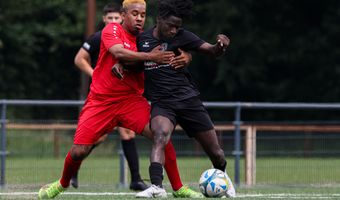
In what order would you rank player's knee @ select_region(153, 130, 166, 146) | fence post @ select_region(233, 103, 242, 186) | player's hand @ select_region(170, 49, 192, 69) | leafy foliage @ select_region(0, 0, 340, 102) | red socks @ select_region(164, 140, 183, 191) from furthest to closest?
leafy foliage @ select_region(0, 0, 340, 102) → fence post @ select_region(233, 103, 242, 186) → red socks @ select_region(164, 140, 183, 191) → player's hand @ select_region(170, 49, 192, 69) → player's knee @ select_region(153, 130, 166, 146)

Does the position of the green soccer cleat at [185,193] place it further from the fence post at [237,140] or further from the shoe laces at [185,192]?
the fence post at [237,140]

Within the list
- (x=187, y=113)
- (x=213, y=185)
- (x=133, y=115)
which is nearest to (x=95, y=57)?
(x=133, y=115)

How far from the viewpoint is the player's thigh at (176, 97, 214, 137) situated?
995 centimetres

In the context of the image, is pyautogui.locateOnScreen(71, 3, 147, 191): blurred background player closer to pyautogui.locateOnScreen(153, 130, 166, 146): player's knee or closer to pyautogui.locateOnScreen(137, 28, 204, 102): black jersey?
pyautogui.locateOnScreen(137, 28, 204, 102): black jersey

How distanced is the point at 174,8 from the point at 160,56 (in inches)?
18.6

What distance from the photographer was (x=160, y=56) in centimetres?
977

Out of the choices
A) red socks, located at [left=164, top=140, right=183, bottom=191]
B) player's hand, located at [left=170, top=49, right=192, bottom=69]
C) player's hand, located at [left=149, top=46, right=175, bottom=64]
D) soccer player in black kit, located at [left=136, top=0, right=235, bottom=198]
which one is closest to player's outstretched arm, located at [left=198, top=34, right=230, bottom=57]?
soccer player in black kit, located at [left=136, top=0, right=235, bottom=198]

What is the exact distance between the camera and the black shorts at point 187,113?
32.4 ft

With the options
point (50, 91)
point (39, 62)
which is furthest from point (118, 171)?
point (39, 62)

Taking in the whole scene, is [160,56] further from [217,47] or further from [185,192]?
[185,192]

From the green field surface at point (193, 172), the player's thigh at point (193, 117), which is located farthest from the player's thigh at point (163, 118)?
the green field surface at point (193, 172)

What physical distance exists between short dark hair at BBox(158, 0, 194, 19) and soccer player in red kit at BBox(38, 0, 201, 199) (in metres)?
0.29

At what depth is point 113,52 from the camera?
985 cm

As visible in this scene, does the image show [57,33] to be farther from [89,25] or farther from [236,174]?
[236,174]
